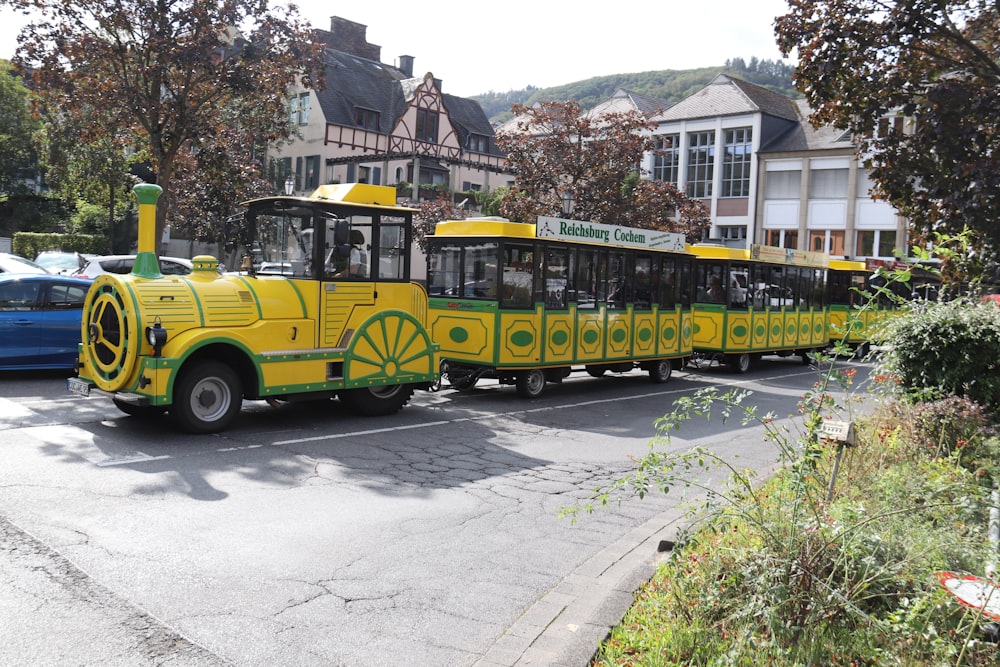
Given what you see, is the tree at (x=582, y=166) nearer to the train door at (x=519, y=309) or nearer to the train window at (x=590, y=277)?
the train window at (x=590, y=277)

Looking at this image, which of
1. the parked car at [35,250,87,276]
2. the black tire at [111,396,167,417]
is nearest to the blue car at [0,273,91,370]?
the black tire at [111,396,167,417]

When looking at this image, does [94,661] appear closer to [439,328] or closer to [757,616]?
[757,616]

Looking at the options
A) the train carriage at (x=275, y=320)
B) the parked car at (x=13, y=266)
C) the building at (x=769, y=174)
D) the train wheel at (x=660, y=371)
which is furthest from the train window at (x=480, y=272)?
the building at (x=769, y=174)

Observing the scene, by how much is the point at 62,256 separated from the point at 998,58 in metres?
21.9

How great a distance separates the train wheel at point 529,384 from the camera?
569 inches

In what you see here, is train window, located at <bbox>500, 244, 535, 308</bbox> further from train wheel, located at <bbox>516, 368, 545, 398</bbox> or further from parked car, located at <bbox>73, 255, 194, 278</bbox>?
parked car, located at <bbox>73, 255, 194, 278</bbox>

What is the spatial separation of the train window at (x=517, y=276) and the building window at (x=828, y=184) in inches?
1409

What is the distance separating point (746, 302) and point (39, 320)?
47.0 ft

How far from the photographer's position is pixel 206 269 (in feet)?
34.7

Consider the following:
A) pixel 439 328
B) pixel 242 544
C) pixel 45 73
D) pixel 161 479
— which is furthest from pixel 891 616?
pixel 45 73

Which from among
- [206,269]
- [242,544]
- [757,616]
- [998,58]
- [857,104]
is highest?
[998,58]

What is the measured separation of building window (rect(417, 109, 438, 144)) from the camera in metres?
48.3

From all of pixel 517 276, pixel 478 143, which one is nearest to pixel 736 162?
pixel 478 143

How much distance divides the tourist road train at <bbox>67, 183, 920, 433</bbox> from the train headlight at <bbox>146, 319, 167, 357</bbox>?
0.02 m
